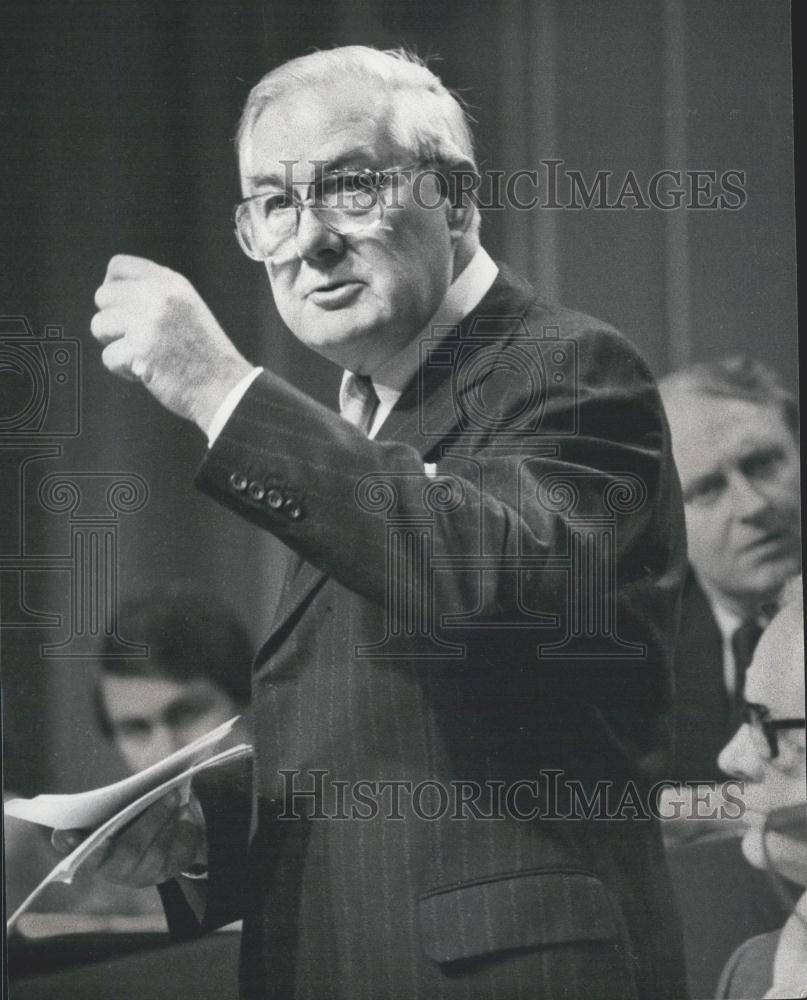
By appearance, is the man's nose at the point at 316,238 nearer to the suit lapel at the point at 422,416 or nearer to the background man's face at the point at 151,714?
the suit lapel at the point at 422,416

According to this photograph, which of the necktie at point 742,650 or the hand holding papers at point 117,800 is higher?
the necktie at point 742,650

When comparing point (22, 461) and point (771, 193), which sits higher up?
point (771, 193)

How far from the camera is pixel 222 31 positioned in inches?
117

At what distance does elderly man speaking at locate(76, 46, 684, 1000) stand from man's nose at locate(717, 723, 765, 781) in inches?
5.8

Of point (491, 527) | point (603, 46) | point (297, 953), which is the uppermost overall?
point (603, 46)

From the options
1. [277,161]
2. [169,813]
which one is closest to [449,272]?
[277,161]

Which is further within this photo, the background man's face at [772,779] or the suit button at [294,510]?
the background man's face at [772,779]

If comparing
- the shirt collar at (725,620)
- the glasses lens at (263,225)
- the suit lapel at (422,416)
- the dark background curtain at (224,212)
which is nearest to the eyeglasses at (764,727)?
the shirt collar at (725,620)

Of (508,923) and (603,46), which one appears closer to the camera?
(508,923)

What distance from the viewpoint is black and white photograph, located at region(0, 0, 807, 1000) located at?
2.87 metres

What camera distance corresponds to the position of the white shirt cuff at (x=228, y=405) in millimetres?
2811

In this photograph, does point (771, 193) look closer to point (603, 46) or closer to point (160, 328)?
point (603, 46)

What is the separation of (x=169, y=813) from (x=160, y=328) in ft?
3.42

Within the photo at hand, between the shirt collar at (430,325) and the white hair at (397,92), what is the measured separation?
257mm
